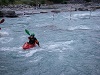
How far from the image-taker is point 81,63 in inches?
513

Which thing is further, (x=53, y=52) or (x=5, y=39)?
(x=5, y=39)

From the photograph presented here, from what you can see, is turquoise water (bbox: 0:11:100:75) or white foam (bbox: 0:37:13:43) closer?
turquoise water (bbox: 0:11:100:75)

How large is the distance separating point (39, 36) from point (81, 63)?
7461mm

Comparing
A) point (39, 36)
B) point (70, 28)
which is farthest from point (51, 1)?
point (39, 36)

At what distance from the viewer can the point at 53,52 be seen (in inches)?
585

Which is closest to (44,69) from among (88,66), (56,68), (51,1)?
(56,68)

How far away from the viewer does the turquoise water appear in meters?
12.2

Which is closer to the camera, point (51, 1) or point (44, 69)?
point (44, 69)

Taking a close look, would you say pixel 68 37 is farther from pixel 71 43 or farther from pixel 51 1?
pixel 51 1

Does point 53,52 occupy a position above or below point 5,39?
below

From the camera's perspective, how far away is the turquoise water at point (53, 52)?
12180 millimetres

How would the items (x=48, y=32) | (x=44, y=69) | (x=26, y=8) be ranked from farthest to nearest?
(x=26, y=8) < (x=48, y=32) < (x=44, y=69)

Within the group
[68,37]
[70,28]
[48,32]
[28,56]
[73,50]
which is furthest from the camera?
[70,28]

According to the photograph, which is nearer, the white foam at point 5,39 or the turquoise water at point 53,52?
the turquoise water at point 53,52
